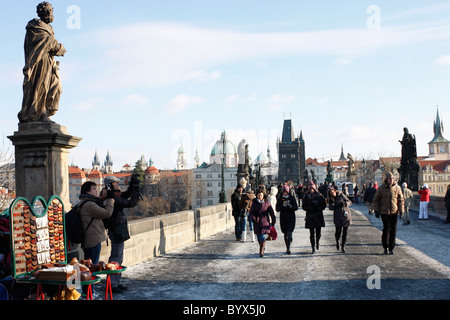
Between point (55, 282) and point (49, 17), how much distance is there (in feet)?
14.8

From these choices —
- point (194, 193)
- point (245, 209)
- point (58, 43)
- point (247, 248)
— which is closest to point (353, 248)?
point (247, 248)

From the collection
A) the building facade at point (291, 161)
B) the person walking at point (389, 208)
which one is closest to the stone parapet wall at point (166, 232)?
the person walking at point (389, 208)

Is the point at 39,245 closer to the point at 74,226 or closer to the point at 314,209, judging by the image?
the point at 74,226

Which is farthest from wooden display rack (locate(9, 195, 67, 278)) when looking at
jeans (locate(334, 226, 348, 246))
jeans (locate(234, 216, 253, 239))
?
jeans (locate(234, 216, 253, 239))

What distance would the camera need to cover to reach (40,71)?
7.79 meters

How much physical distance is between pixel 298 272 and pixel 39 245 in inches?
186

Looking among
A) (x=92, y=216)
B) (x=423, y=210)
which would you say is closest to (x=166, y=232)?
(x=92, y=216)

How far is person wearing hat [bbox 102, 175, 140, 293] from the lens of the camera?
7.54 metres

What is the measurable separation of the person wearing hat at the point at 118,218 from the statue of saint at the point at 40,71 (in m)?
1.50

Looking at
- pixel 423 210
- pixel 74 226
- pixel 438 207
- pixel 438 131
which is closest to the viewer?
pixel 74 226

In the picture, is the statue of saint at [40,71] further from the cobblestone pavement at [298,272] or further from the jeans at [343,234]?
the jeans at [343,234]

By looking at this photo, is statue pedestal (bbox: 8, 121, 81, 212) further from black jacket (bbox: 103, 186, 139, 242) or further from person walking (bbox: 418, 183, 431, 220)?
person walking (bbox: 418, 183, 431, 220)

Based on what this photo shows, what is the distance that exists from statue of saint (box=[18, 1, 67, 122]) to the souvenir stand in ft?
6.86

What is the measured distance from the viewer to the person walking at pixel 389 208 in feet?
35.8
